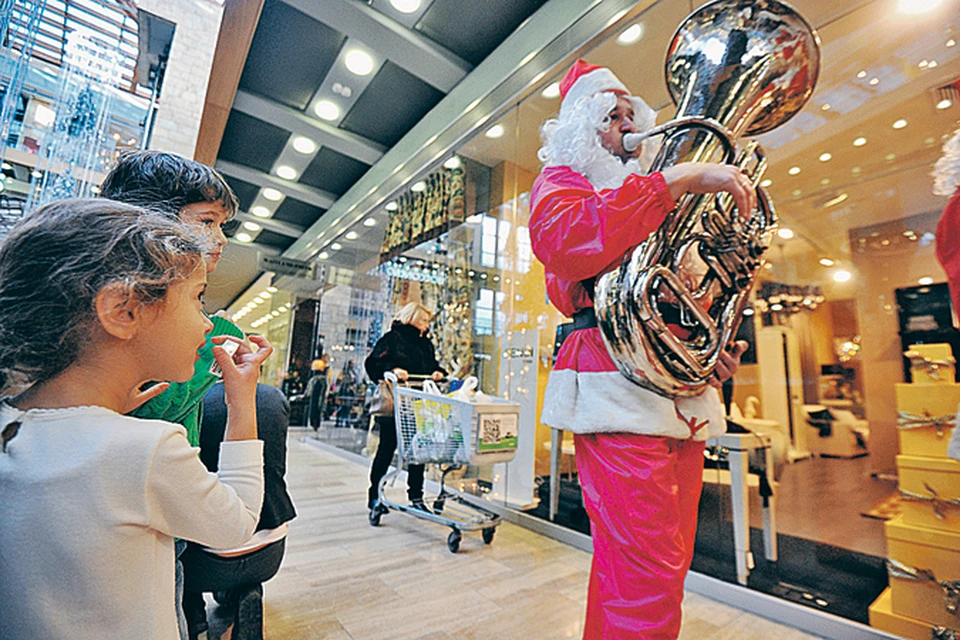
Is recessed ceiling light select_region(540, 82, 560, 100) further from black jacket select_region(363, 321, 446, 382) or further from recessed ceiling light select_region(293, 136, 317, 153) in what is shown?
recessed ceiling light select_region(293, 136, 317, 153)

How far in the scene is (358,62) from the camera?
11.6 ft

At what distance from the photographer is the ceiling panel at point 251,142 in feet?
14.3

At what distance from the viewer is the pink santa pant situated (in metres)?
0.78

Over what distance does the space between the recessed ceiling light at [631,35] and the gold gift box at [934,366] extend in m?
→ 2.18

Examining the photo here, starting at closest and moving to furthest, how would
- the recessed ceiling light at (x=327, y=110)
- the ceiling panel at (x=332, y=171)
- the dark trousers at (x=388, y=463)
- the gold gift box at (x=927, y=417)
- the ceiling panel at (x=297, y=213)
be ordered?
the gold gift box at (x=927, y=417), the dark trousers at (x=388, y=463), the recessed ceiling light at (x=327, y=110), the ceiling panel at (x=332, y=171), the ceiling panel at (x=297, y=213)

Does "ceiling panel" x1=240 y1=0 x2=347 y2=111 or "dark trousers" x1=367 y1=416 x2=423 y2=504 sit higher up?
"ceiling panel" x1=240 y1=0 x2=347 y2=111

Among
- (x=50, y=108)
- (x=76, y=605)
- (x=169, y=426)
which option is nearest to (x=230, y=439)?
(x=169, y=426)

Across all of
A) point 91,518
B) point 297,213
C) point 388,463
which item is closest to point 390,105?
point 297,213

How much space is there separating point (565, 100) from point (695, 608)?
1.91 meters

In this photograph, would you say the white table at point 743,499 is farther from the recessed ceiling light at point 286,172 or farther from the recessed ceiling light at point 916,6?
the recessed ceiling light at point 286,172

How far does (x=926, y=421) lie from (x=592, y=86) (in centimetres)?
167

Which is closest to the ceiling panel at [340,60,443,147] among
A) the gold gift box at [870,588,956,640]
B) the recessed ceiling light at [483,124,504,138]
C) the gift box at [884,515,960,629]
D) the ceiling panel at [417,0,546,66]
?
the ceiling panel at [417,0,546,66]

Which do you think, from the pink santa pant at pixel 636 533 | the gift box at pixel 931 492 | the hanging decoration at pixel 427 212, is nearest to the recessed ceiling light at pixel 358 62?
the hanging decoration at pixel 427 212

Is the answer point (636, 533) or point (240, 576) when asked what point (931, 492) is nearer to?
point (636, 533)
